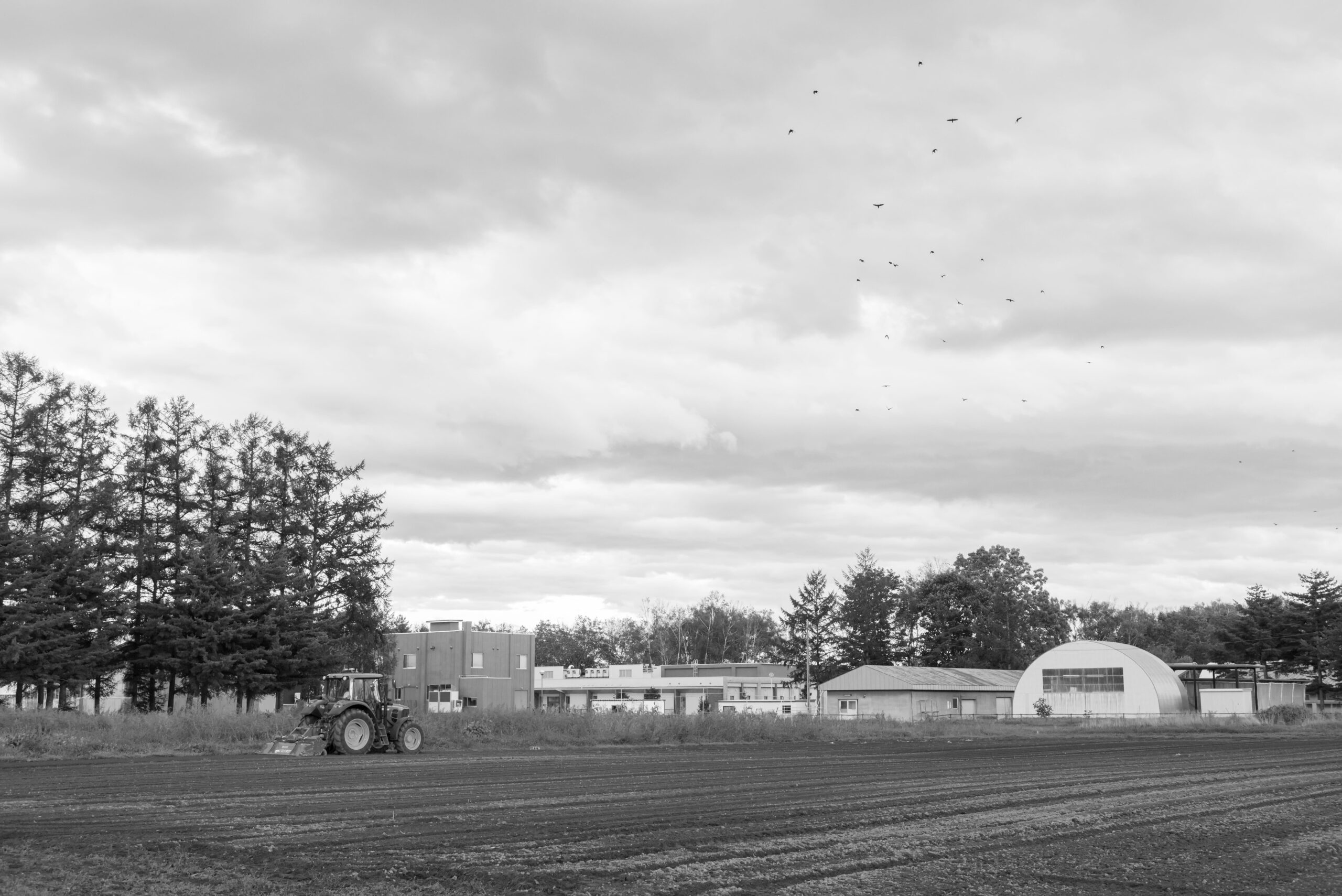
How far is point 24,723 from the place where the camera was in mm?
37312

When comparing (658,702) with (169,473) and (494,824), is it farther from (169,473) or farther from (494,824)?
(494,824)

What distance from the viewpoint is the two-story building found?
82.9 metres

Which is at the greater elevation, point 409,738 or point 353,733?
point 353,733

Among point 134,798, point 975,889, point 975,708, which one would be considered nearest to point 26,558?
point 134,798

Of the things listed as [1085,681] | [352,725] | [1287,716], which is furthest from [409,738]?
[1085,681]

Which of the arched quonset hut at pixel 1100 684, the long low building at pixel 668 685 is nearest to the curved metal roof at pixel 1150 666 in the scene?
the arched quonset hut at pixel 1100 684

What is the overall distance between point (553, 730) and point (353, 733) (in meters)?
13.7

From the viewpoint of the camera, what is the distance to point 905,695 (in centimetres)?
8719

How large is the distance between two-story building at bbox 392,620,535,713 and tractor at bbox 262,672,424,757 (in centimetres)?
4616

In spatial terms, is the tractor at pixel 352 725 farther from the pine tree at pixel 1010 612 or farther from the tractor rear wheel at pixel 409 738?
the pine tree at pixel 1010 612

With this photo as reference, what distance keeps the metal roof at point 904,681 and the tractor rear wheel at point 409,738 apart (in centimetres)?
5615

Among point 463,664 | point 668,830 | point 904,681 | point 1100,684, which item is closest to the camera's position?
point 668,830

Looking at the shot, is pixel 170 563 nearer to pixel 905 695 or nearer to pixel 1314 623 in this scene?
pixel 905 695

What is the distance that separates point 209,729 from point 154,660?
58.6 feet
